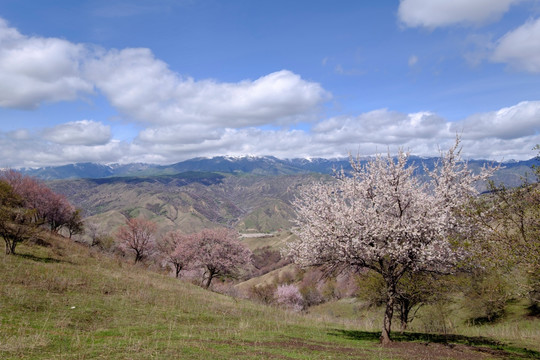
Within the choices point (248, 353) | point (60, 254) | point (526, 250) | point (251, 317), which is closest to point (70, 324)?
point (248, 353)

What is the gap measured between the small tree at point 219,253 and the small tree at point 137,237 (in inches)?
548

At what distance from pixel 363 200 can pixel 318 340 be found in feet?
31.0

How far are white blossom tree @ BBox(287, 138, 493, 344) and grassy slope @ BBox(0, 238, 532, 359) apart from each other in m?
4.68

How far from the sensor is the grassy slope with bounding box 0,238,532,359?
1249 cm

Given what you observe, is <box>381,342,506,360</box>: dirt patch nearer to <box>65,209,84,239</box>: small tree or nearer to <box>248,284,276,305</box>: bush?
<box>248,284,276,305</box>: bush

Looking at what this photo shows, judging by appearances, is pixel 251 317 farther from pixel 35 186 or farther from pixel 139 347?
pixel 35 186

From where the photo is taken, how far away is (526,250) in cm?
1296

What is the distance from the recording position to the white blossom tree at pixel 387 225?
17.1 m

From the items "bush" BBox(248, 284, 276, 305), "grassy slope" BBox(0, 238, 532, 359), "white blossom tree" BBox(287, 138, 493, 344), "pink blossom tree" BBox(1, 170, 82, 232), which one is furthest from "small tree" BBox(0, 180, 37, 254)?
"bush" BBox(248, 284, 276, 305)

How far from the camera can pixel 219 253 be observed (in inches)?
2173

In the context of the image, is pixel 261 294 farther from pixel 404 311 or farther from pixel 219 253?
pixel 404 311

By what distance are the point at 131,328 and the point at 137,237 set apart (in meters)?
52.8

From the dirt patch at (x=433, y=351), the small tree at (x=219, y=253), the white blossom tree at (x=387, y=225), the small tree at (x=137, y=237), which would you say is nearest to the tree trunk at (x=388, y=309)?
the white blossom tree at (x=387, y=225)

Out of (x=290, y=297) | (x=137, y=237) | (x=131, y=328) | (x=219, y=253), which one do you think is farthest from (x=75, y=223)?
(x=131, y=328)
